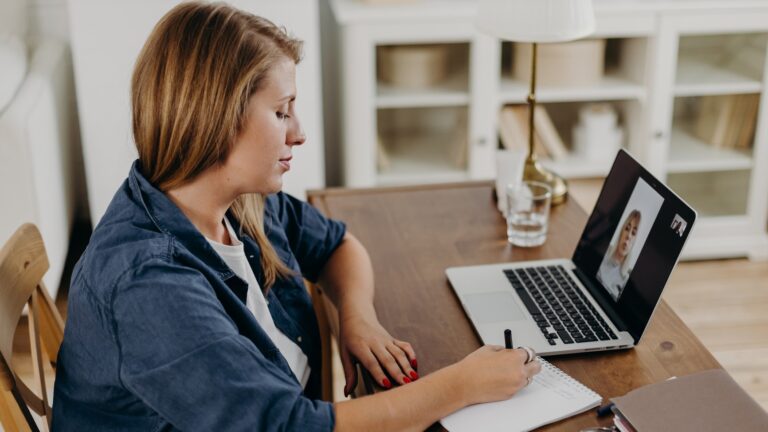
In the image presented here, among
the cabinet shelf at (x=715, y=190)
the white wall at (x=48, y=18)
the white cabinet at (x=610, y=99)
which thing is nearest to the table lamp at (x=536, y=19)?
the white cabinet at (x=610, y=99)

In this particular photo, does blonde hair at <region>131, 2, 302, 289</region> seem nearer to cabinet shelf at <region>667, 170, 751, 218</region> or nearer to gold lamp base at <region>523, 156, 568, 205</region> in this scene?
gold lamp base at <region>523, 156, 568, 205</region>

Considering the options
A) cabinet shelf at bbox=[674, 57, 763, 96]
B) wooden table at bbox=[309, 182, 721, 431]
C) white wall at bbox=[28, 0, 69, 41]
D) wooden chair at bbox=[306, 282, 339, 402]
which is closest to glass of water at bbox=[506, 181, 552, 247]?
wooden table at bbox=[309, 182, 721, 431]

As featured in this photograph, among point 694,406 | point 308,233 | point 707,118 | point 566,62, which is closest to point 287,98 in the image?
point 308,233

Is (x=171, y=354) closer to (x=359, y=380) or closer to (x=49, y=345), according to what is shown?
(x=359, y=380)

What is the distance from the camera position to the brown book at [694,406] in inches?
41.2

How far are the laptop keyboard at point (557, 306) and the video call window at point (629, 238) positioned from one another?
51mm

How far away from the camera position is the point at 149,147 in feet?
3.81

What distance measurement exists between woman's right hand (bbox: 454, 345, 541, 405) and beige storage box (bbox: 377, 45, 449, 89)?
76.2 inches

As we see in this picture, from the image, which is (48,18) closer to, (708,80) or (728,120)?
(708,80)

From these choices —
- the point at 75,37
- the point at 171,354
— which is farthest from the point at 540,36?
the point at 75,37

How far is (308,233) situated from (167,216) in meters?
0.44

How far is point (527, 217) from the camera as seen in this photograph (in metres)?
1.64

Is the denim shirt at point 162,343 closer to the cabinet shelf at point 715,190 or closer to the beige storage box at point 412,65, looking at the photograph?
the beige storage box at point 412,65

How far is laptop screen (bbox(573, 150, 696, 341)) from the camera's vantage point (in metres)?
1.25
